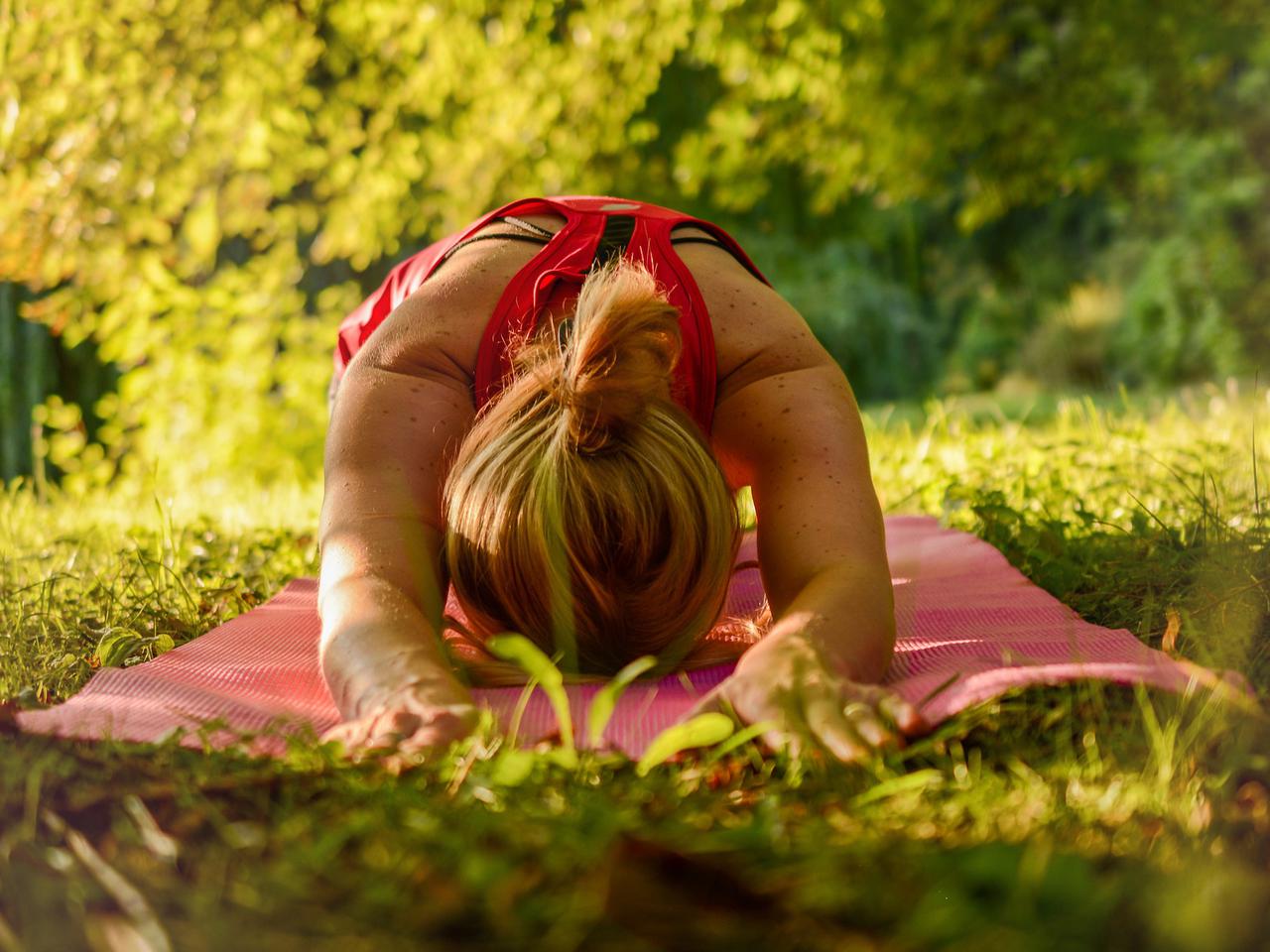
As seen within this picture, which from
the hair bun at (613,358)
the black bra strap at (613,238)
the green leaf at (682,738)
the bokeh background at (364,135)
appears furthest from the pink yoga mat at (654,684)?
the bokeh background at (364,135)

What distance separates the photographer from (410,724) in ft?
4.97

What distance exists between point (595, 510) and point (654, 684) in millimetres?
328

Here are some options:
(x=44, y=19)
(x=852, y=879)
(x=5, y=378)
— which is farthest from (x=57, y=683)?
(x=5, y=378)

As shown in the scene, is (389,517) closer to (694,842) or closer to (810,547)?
(810,547)

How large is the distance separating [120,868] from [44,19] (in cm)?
567

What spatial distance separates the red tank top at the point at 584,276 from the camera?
2.33 m

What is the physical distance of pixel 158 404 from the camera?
22.4ft

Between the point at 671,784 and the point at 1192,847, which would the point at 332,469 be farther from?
the point at 1192,847

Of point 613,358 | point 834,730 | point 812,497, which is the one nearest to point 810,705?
point 834,730

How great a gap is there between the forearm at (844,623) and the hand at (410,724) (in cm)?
41

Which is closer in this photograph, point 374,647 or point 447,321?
point 374,647

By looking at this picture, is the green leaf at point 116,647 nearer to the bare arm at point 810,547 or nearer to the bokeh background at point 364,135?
the bare arm at point 810,547

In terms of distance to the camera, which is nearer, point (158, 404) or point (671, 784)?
point (671, 784)

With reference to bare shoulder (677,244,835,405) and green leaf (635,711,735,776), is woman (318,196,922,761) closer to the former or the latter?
bare shoulder (677,244,835,405)
